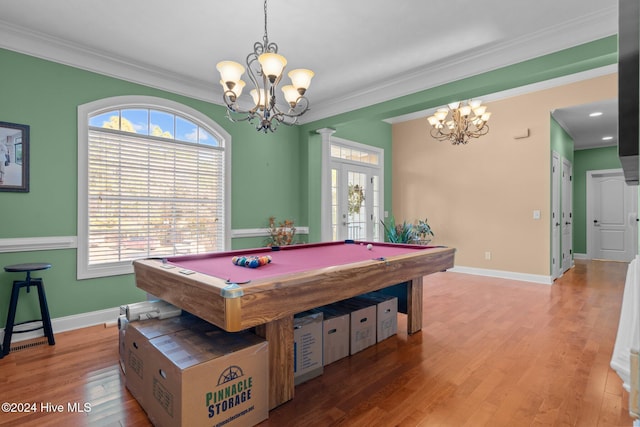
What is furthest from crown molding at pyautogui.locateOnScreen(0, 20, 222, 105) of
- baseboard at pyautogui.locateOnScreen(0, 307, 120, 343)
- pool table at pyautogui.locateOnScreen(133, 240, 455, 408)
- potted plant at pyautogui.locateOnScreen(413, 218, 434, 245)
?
potted plant at pyautogui.locateOnScreen(413, 218, 434, 245)

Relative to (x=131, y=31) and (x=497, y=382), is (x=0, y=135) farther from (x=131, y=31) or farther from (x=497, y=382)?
(x=497, y=382)

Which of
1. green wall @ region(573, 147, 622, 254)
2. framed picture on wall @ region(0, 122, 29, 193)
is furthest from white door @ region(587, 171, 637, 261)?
framed picture on wall @ region(0, 122, 29, 193)

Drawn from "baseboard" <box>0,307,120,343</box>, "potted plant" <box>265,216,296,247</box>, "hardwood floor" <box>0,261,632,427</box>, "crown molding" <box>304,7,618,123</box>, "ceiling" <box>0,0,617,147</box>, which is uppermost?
"ceiling" <box>0,0,617,147</box>

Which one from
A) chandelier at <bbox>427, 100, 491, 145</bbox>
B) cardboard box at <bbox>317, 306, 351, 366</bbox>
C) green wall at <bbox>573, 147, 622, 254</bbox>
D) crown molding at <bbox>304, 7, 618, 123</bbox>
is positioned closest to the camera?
cardboard box at <bbox>317, 306, 351, 366</bbox>

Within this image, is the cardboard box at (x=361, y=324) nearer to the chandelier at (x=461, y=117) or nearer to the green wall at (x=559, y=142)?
the chandelier at (x=461, y=117)

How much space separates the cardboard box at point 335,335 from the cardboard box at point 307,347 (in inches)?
3.3

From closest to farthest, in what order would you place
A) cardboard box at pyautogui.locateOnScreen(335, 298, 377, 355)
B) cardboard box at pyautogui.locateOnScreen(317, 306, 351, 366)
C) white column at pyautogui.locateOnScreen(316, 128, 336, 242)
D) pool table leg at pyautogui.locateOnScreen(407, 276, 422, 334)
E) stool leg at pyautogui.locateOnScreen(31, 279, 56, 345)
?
cardboard box at pyautogui.locateOnScreen(317, 306, 351, 366) < cardboard box at pyautogui.locateOnScreen(335, 298, 377, 355) < stool leg at pyautogui.locateOnScreen(31, 279, 56, 345) < pool table leg at pyautogui.locateOnScreen(407, 276, 422, 334) < white column at pyautogui.locateOnScreen(316, 128, 336, 242)

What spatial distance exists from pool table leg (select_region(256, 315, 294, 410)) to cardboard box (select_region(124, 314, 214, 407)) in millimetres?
426

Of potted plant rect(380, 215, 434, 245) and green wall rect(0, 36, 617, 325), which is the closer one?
green wall rect(0, 36, 617, 325)

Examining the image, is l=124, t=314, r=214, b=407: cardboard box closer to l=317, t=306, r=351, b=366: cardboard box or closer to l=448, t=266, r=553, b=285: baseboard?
l=317, t=306, r=351, b=366: cardboard box

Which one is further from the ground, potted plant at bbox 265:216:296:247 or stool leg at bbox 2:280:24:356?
potted plant at bbox 265:216:296:247

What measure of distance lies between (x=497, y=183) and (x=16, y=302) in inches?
248

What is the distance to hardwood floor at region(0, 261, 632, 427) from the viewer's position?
1.82 m

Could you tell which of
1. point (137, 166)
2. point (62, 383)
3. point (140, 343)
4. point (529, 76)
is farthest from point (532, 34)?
A: point (62, 383)
